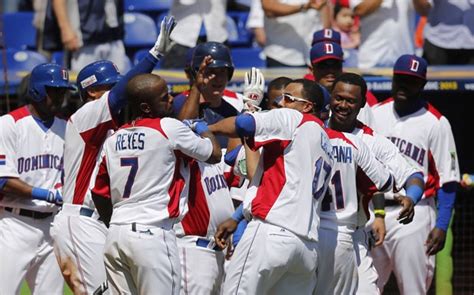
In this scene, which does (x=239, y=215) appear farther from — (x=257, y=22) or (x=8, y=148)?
(x=257, y=22)

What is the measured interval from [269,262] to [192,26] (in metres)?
5.03

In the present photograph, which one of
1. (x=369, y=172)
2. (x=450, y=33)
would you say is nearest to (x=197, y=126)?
(x=369, y=172)

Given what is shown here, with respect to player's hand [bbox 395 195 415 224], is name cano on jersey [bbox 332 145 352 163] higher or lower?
higher

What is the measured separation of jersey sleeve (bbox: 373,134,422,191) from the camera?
289 inches

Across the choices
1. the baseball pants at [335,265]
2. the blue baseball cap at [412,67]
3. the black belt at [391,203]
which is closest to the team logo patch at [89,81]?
the baseball pants at [335,265]

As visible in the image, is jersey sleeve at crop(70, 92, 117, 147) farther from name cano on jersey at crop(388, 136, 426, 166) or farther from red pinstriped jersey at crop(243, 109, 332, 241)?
name cano on jersey at crop(388, 136, 426, 166)

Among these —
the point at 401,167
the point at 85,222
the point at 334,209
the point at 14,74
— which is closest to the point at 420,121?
the point at 401,167

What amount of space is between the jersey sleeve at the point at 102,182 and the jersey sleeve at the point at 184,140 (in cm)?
45

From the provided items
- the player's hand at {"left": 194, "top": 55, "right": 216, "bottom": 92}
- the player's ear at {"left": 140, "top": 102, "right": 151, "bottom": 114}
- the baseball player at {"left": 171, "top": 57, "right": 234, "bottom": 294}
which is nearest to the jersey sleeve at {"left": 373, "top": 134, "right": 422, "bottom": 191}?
the baseball player at {"left": 171, "top": 57, "right": 234, "bottom": 294}

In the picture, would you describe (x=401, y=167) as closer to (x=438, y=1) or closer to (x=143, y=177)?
(x=143, y=177)

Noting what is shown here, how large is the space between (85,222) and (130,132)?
1.25m

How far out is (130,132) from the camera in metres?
6.50

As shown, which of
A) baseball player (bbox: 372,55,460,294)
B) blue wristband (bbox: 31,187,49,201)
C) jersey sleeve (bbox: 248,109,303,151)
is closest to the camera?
jersey sleeve (bbox: 248,109,303,151)

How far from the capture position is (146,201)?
6.50m
